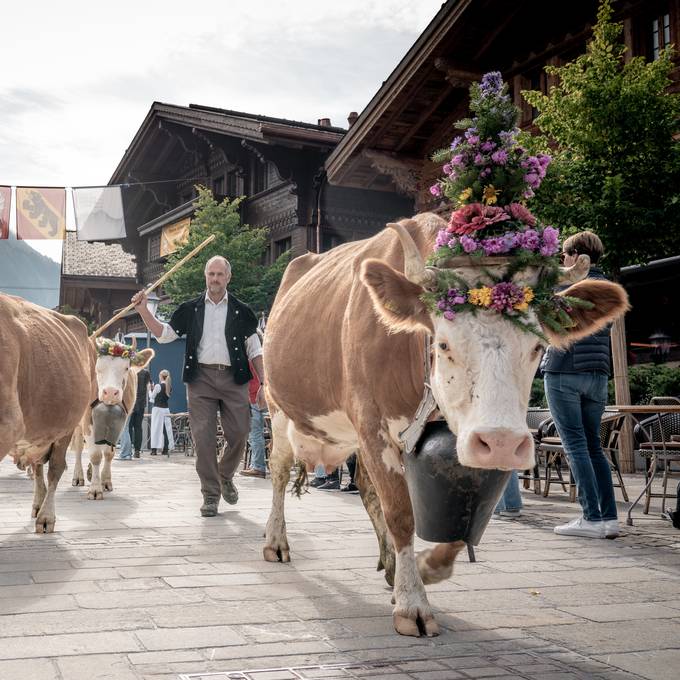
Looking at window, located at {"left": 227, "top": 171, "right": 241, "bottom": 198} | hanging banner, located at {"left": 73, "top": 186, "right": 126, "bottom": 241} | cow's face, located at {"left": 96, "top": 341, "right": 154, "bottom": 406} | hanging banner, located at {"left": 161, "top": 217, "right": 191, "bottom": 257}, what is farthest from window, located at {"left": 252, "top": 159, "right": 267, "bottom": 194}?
cow's face, located at {"left": 96, "top": 341, "right": 154, "bottom": 406}

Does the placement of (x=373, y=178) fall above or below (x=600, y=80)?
above

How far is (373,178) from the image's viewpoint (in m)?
21.1

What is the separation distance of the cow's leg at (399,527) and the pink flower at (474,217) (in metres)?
0.93

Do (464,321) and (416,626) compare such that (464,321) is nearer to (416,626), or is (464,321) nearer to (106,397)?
(416,626)

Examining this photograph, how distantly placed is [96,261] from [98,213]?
17.0 meters

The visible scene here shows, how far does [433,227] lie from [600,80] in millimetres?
8221

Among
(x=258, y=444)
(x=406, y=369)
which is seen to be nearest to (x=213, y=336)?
(x=406, y=369)

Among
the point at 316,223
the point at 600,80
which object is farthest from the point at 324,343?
the point at 316,223

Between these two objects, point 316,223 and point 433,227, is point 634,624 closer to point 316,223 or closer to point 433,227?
point 433,227

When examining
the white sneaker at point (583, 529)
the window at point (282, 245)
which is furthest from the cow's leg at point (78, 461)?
the window at point (282, 245)

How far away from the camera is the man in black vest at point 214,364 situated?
26.3ft

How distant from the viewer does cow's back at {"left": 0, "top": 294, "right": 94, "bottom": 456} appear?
5.86m

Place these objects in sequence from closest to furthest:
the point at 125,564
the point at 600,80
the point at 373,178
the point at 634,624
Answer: the point at 634,624 → the point at 125,564 → the point at 600,80 → the point at 373,178

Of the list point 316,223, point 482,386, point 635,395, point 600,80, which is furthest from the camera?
point 316,223
